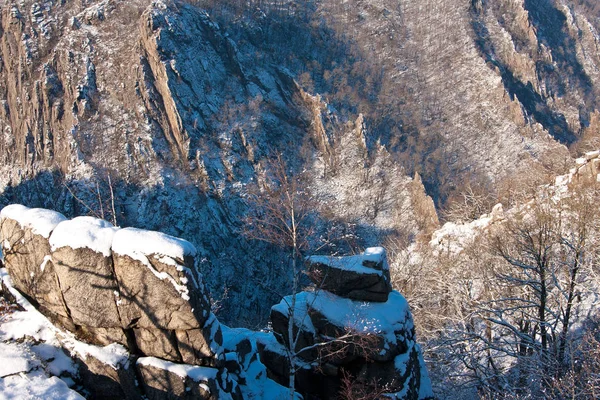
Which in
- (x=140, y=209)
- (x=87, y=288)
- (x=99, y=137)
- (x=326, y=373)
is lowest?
(x=140, y=209)

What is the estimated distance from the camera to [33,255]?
741 centimetres

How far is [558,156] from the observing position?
31.9 m

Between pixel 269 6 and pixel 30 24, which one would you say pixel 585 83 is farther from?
pixel 30 24

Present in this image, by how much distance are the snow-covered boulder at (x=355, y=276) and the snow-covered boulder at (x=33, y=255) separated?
4873mm

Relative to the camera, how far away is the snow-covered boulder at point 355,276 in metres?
9.45

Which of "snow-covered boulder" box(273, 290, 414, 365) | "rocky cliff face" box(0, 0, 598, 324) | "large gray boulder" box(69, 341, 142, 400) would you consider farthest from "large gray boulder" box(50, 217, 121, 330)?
"rocky cliff face" box(0, 0, 598, 324)

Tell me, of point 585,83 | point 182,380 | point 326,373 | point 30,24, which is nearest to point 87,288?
point 182,380

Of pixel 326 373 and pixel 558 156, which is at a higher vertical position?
pixel 558 156

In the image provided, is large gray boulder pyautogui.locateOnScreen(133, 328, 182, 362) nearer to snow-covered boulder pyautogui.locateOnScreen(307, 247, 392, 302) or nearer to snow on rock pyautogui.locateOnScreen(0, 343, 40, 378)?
snow on rock pyautogui.locateOnScreen(0, 343, 40, 378)

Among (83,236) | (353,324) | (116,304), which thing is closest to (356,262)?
(353,324)

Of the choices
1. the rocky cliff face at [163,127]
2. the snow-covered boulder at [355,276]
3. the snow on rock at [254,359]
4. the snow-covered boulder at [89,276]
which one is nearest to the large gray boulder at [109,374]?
the snow-covered boulder at [89,276]

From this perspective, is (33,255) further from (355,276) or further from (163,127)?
(163,127)

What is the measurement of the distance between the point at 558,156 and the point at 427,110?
14391 mm

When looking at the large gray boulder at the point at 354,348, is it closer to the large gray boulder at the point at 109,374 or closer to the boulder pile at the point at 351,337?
the boulder pile at the point at 351,337
